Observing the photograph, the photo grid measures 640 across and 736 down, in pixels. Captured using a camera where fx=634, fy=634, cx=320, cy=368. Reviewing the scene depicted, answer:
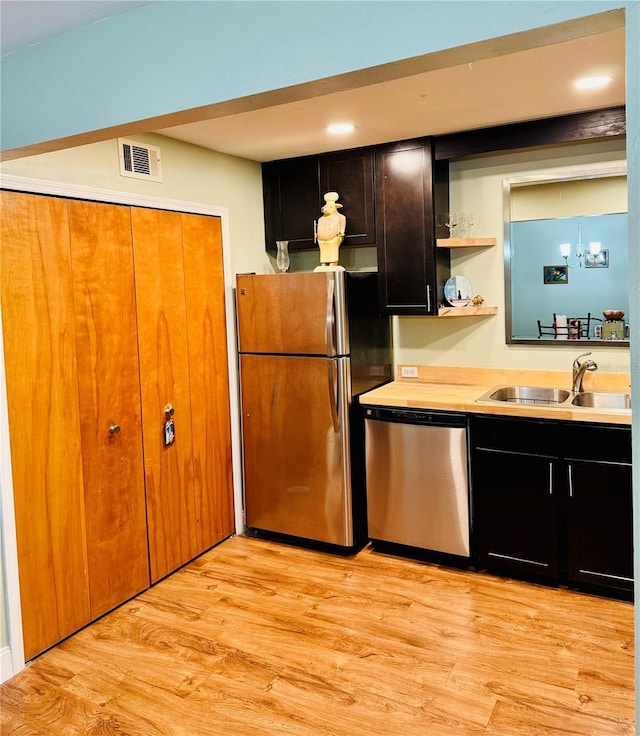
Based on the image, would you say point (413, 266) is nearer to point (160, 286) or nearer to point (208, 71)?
point (160, 286)

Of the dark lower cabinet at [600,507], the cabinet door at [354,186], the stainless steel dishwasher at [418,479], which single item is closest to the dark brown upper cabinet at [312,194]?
the cabinet door at [354,186]

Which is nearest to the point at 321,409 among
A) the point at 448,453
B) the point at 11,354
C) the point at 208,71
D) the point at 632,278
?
the point at 448,453

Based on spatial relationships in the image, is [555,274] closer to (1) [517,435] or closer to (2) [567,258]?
(2) [567,258]

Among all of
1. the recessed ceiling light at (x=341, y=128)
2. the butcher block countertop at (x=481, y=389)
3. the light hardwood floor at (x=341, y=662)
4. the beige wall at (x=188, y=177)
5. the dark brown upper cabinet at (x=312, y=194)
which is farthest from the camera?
the dark brown upper cabinet at (x=312, y=194)

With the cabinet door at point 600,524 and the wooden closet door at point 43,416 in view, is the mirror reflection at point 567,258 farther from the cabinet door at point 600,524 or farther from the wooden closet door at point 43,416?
the wooden closet door at point 43,416

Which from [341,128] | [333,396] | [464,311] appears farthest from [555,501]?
[341,128]

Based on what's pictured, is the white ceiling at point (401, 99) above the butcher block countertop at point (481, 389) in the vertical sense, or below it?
above

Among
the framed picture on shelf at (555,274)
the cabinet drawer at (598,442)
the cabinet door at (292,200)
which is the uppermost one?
the cabinet door at (292,200)

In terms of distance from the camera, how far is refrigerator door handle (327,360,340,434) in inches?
143

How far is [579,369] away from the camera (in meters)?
3.48

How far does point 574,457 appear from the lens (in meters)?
3.11

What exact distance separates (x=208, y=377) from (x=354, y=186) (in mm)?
1459

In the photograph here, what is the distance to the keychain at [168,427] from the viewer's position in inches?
137

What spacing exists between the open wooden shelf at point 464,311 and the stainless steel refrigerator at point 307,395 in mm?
442
